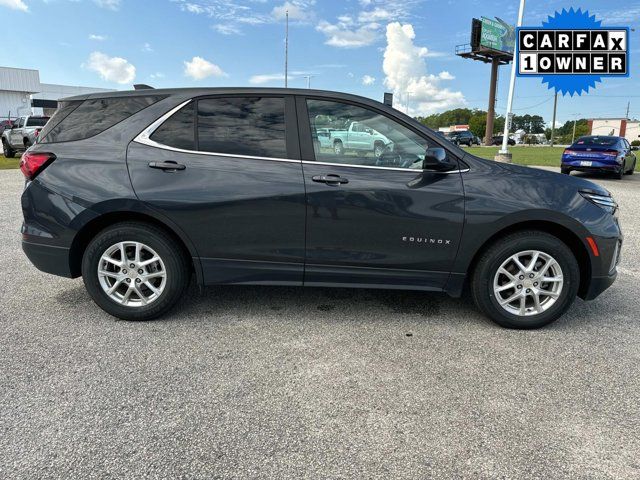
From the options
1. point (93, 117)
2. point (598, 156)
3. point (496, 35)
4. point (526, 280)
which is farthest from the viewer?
point (496, 35)

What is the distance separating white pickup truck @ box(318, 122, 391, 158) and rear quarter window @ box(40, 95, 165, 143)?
1.33m

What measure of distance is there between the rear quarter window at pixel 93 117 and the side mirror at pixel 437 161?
2.08 meters

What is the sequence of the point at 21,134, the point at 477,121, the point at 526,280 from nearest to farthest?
1. the point at 526,280
2. the point at 21,134
3. the point at 477,121

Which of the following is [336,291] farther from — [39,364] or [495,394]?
[39,364]

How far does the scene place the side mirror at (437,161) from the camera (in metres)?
3.39

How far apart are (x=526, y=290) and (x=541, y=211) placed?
61cm

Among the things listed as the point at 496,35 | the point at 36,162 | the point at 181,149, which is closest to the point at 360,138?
the point at 181,149

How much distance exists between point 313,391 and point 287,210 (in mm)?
1336

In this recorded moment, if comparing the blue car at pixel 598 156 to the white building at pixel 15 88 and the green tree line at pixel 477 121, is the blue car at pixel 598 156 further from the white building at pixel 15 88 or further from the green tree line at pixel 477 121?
the green tree line at pixel 477 121

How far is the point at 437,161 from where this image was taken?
340 cm

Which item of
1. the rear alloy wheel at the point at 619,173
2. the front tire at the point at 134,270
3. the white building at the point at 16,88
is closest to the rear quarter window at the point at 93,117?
the front tire at the point at 134,270

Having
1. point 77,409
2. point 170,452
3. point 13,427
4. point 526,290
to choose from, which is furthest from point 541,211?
point 13,427

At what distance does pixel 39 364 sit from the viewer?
3.04 metres

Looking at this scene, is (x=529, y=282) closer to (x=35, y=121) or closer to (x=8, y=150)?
(x=35, y=121)
